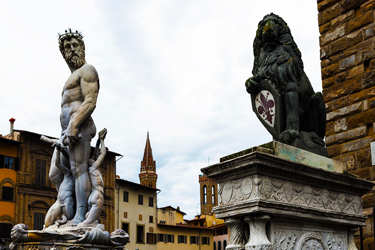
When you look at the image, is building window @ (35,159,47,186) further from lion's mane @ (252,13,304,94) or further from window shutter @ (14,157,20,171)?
lion's mane @ (252,13,304,94)

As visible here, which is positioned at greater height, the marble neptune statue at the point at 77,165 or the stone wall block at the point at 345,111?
the stone wall block at the point at 345,111

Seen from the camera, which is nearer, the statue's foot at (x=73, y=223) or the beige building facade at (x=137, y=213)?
the statue's foot at (x=73, y=223)

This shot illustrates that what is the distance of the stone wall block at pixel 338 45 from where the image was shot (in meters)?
9.13

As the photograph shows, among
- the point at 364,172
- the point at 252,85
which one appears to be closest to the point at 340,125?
the point at 364,172

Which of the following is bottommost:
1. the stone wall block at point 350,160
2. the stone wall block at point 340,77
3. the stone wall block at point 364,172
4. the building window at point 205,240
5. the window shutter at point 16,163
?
the building window at point 205,240

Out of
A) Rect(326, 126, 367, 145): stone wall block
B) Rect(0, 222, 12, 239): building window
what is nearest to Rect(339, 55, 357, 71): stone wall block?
Rect(326, 126, 367, 145): stone wall block

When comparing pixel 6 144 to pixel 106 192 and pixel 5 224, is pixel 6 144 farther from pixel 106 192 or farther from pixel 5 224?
pixel 106 192

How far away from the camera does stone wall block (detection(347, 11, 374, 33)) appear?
8.73 metres

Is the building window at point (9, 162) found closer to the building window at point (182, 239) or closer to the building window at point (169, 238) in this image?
Answer: the building window at point (169, 238)

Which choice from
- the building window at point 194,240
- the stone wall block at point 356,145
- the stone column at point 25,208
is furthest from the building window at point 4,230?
the stone wall block at point 356,145

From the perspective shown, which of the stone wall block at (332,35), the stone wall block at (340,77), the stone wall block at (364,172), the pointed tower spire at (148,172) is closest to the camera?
the stone wall block at (364,172)

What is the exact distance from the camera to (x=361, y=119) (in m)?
8.67

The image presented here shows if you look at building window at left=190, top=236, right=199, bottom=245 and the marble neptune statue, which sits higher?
the marble neptune statue

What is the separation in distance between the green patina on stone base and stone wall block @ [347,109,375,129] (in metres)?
3.15
